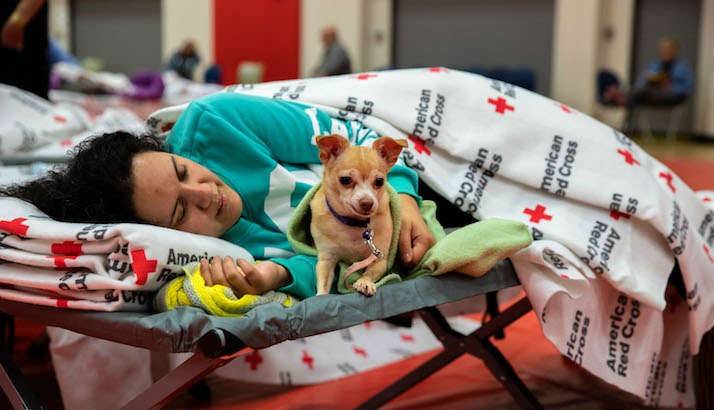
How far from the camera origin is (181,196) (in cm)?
143

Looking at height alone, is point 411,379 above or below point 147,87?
below

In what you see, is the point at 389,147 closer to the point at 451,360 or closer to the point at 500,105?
the point at 500,105

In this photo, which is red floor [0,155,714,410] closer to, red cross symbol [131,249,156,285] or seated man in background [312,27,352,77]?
red cross symbol [131,249,156,285]

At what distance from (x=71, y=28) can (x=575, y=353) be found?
42.3 feet

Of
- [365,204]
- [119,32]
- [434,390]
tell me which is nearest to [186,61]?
[119,32]

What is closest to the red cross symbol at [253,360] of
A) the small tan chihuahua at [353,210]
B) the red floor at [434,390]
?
the red floor at [434,390]

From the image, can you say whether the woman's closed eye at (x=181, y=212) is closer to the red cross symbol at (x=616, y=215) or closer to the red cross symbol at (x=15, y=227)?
the red cross symbol at (x=15, y=227)

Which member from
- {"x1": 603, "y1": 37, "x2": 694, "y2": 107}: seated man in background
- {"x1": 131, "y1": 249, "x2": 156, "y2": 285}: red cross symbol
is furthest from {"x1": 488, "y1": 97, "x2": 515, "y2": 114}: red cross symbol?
{"x1": 603, "y1": 37, "x2": 694, "y2": 107}: seated man in background

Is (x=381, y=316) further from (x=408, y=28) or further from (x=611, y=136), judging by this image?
(x=408, y=28)

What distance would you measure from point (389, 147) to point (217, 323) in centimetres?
37

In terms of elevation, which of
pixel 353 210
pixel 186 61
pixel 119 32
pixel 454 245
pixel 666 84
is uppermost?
pixel 353 210

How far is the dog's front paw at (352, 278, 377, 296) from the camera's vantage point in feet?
4.42

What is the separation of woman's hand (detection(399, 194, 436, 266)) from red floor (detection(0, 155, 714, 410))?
0.73 m

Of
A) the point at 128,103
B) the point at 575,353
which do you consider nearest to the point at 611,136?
the point at 575,353
